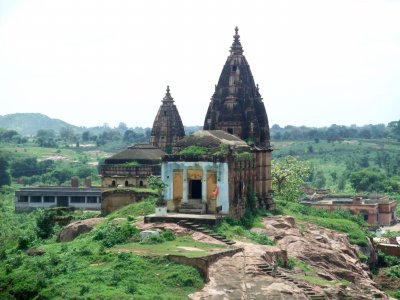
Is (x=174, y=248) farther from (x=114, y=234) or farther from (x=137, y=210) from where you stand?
(x=137, y=210)

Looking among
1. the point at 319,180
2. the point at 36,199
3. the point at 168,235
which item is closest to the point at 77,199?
the point at 36,199

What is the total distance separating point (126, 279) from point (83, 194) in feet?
140

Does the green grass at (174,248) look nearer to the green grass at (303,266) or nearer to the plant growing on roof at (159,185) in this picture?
the green grass at (303,266)

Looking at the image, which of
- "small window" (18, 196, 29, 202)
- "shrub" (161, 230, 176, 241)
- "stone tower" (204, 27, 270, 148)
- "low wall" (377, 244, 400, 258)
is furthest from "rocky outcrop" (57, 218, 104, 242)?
"small window" (18, 196, 29, 202)

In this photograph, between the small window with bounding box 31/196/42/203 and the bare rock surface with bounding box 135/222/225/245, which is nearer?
the bare rock surface with bounding box 135/222/225/245

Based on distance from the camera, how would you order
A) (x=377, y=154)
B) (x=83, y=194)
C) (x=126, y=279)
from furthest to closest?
(x=377, y=154), (x=83, y=194), (x=126, y=279)

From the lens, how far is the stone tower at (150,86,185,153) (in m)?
54.7

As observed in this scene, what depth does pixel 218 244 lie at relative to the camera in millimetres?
28953

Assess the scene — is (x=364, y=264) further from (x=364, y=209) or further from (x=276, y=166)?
(x=364, y=209)

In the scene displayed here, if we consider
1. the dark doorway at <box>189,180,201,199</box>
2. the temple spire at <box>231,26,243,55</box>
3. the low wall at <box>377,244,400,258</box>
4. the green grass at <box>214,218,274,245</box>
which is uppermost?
the temple spire at <box>231,26,243,55</box>

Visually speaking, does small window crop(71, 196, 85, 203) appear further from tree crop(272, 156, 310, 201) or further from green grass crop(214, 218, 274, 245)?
green grass crop(214, 218, 274, 245)

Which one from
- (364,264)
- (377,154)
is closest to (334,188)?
(377,154)

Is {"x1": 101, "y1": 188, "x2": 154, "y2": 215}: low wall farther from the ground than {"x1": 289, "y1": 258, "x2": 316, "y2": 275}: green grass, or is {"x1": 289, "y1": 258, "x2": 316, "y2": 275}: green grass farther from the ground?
{"x1": 101, "y1": 188, "x2": 154, "y2": 215}: low wall

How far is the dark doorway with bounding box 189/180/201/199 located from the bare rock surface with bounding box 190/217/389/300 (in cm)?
331
